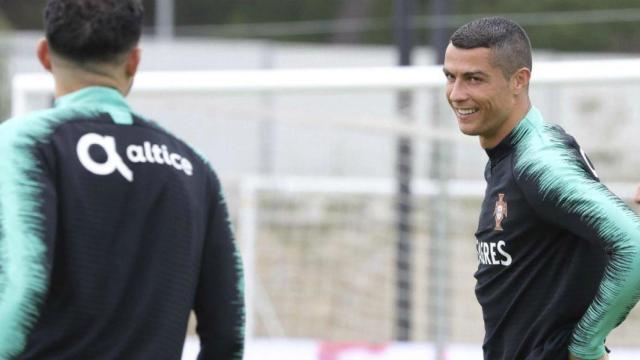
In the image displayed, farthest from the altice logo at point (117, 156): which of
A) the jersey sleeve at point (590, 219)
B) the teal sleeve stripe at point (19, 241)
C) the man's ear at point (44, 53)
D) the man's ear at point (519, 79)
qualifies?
the man's ear at point (519, 79)

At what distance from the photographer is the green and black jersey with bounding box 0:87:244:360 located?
2.51 metres

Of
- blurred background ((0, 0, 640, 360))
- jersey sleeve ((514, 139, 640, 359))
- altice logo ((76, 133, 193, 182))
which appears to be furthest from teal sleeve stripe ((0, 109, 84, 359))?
blurred background ((0, 0, 640, 360))

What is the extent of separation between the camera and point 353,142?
1249cm

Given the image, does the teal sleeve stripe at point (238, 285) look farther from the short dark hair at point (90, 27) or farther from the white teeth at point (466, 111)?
the white teeth at point (466, 111)

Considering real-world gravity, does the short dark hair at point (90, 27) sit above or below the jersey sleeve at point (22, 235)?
above

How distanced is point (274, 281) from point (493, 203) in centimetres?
801

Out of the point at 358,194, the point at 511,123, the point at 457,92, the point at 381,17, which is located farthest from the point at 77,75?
the point at 381,17

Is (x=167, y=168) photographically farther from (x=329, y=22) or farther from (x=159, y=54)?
(x=329, y=22)

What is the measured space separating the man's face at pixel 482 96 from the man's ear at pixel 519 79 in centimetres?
2

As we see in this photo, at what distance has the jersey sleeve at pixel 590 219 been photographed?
305cm

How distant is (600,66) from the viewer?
518 cm

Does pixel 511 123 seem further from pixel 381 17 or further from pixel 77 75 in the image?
pixel 381 17

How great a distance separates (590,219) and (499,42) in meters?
0.63

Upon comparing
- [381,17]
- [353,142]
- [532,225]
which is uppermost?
[532,225]
